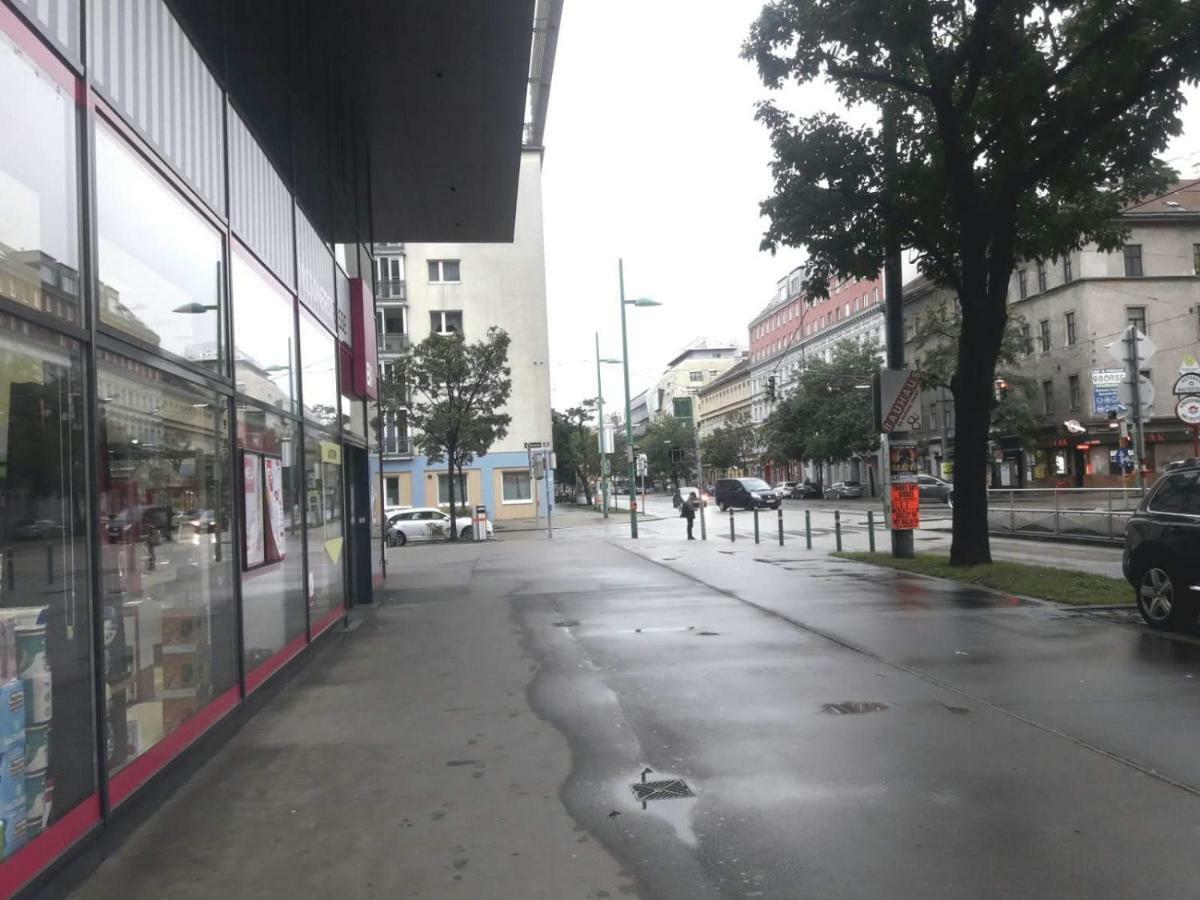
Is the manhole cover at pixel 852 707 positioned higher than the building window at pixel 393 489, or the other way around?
the building window at pixel 393 489

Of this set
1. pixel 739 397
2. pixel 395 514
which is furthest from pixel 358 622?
pixel 739 397

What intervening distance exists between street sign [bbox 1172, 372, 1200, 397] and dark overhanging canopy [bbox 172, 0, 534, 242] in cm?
1033

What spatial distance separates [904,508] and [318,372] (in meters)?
11.6

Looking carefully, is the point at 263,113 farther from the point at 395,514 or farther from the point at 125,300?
the point at 395,514

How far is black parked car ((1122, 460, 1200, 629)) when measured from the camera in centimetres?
933

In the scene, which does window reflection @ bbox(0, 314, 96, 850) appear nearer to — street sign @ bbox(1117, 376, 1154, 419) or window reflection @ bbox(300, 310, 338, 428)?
window reflection @ bbox(300, 310, 338, 428)

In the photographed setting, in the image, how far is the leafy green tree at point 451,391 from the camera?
113ft

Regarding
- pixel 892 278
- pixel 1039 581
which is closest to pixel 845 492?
pixel 892 278

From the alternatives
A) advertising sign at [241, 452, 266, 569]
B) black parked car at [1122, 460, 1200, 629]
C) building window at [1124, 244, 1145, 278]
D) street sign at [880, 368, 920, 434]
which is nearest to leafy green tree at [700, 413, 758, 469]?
building window at [1124, 244, 1145, 278]

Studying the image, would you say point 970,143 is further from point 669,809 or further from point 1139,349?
point 669,809

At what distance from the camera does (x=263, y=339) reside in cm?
841

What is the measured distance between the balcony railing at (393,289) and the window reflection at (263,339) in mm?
43254

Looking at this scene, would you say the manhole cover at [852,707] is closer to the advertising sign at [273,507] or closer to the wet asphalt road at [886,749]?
the wet asphalt road at [886,749]

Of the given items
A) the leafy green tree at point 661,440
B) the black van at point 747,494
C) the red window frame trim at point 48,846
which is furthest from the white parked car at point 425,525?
the leafy green tree at point 661,440
